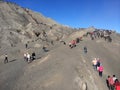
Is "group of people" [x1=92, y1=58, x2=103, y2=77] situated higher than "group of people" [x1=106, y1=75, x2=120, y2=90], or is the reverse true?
"group of people" [x1=92, y1=58, x2=103, y2=77]

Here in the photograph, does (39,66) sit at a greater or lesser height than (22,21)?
lesser

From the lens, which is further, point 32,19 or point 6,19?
point 32,19

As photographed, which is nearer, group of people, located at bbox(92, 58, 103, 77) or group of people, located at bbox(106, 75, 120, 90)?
group of people, located at bbox(106, 75, 120, 90)

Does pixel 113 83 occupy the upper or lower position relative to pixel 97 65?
lower

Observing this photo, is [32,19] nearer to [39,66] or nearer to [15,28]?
[15,28]

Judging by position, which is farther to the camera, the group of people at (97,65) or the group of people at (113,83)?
the group of people at (97,65)

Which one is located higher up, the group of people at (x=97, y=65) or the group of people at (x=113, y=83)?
the group of people at (x=97, y=65)

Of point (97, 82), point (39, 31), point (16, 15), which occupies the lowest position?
point (97, 82)

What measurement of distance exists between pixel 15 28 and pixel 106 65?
7411 centimetres

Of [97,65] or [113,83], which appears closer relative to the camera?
[113,83]

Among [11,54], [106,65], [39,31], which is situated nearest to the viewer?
Answer: [106,65]

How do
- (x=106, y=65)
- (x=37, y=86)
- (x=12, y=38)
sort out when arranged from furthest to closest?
1. (x=12, y=38)
2. (x=106, y=65)
3. (x=37, y=86)

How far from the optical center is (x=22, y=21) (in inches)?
4897

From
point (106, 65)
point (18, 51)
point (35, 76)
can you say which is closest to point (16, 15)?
point (18, 51)
